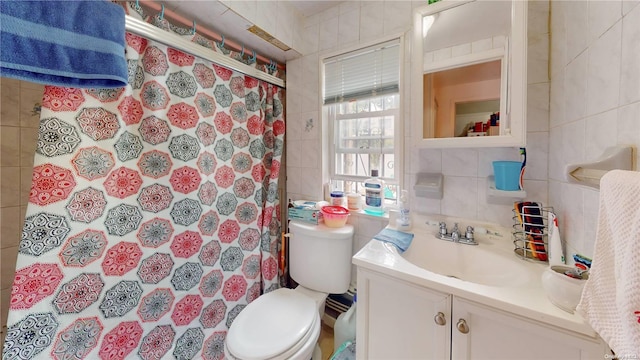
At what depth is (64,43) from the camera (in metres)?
0.77

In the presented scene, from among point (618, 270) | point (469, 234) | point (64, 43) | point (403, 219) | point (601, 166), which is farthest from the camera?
point (403, 219)

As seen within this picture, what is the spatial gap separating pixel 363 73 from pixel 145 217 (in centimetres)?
141

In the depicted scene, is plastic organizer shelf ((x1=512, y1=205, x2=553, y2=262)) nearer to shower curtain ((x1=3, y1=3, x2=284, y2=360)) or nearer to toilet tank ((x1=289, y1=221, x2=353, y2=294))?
toilet tank ((x1=289, y1=221, x2=353, y2=294))

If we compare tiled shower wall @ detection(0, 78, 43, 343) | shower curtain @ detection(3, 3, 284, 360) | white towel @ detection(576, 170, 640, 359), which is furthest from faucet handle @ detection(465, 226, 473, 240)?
tiled shower wall @ detection(0, 78, 43, 343)

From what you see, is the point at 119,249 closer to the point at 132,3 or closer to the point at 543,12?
the point at 132,3

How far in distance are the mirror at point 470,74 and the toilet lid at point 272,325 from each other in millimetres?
1035

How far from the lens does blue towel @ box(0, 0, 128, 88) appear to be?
683mm

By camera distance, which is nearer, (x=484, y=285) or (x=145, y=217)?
(x=484, y=285)

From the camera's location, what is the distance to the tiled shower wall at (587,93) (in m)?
0.48

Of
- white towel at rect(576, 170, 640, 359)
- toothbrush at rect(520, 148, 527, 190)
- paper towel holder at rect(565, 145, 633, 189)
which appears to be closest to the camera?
white towel at rect(576, 170, 640, 359)

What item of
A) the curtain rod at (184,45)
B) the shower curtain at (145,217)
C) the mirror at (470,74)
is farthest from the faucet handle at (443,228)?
the curtain rod at (184,45)

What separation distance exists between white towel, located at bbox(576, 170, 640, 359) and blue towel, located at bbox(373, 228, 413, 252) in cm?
56

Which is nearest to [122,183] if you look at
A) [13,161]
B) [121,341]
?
[13,161]

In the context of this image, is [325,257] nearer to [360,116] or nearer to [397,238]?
[397,238]
